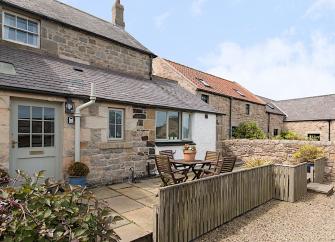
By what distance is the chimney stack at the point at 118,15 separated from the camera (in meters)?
14.2

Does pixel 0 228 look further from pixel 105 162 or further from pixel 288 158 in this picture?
pixel 288 158

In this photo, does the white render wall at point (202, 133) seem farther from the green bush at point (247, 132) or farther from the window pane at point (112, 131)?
the green bush at point (247, 132)

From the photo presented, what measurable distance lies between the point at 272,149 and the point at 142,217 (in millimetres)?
9734

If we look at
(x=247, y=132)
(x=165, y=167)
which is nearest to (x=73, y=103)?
(x=165, y=167)

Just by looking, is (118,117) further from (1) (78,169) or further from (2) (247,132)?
(2) (247,132)

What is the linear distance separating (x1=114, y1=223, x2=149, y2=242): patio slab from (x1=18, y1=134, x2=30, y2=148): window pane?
150 inches

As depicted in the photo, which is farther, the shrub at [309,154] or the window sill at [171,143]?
the shrub at [309,154]

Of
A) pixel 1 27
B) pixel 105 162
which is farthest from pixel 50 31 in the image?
pixel 105 162

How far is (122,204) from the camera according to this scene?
17.9ft

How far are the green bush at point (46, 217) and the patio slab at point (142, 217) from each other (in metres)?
1.75

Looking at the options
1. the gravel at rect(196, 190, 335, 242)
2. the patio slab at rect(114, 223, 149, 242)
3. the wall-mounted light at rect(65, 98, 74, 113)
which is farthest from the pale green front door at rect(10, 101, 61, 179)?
the gravel at rect(196, 190, 335, 242)

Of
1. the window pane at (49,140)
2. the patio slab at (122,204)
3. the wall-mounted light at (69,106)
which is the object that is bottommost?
the patio slab at (122,204)

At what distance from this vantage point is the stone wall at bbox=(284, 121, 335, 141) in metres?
22.0

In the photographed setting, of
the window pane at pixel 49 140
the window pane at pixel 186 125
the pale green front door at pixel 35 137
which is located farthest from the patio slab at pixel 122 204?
the window pane at pixel 186 125
